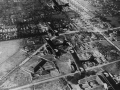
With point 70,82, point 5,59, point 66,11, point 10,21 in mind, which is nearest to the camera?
point 70,82

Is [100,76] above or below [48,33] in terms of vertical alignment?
below

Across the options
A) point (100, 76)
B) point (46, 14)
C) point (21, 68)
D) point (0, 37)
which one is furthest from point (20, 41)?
point (100, 76)

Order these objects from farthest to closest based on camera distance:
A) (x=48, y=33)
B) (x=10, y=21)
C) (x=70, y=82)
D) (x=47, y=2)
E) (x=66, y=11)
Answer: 1. (x=47, y=2)
2. (x=66, y=11)
3. (x=10, y=21)
4. (x=48, y=33)
5. (x=70, y=82)

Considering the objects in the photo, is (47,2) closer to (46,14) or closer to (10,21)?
(46,14)

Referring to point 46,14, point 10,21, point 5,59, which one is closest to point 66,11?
point 46,14

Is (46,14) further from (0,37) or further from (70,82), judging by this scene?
Result: (70,82)

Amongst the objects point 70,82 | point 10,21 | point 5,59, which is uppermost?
point 10,21

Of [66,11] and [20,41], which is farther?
[66,11]
